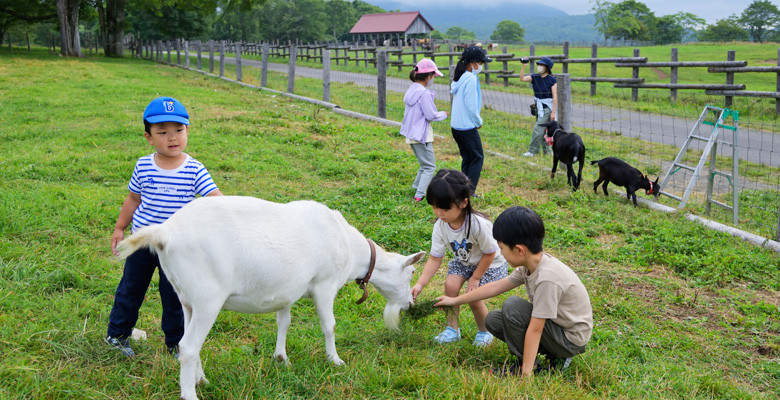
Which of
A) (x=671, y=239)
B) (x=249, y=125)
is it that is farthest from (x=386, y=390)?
(x=249, y=125)

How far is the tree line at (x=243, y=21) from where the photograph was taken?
35844 millimetres

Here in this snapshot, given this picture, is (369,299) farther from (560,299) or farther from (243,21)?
(243,21)

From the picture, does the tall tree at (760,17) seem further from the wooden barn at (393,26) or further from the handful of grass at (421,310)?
the handful of grass at (421,310)


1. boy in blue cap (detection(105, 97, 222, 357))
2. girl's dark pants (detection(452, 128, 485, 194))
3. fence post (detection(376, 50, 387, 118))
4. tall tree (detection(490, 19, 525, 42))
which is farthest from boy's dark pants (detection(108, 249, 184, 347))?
tall tree (detection(490, 19, 525, 42))

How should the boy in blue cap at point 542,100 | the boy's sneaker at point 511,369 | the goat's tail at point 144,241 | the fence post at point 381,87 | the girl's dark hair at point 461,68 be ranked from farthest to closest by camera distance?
1. the fence post at point 381,87
2. the boy in blue cap at point 542,100
3. the girl's dark hair at point 461,68
4. the boy's sneaker at point 511,369
5. the goat's tail at point 144,241

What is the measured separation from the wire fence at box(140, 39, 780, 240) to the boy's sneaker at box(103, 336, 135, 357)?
6.43 meters

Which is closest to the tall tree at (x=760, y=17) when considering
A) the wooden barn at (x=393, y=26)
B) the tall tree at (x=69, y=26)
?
the wooden barn at (x=393, y=26)

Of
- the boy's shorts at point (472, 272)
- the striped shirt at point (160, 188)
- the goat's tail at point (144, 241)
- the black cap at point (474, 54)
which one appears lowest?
the boy's shorts at point (472, 272)

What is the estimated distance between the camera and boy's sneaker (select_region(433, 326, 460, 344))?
3740mm

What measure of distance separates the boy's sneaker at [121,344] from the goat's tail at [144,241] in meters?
0.86

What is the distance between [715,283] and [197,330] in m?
4.53

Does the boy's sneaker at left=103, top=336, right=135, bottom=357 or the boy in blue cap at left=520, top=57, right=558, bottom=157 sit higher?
the boy in blue cap at left=520, top=57, right=558, bottom=157

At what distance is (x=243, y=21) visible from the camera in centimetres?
8625

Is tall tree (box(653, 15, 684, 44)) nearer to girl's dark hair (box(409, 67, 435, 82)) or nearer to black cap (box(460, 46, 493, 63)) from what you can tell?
black cap (box(460, 46, 493, 63))
